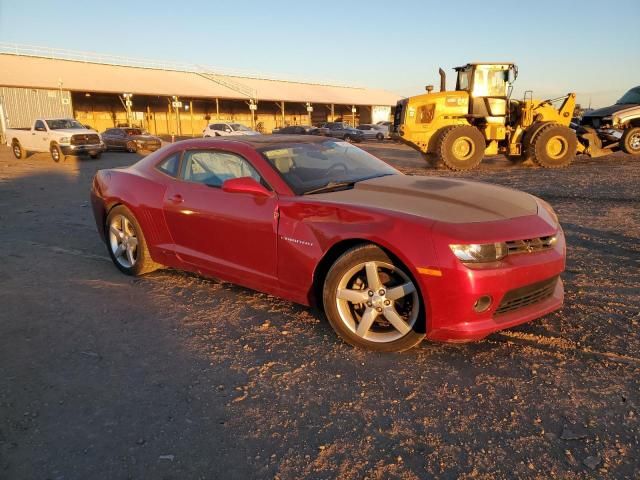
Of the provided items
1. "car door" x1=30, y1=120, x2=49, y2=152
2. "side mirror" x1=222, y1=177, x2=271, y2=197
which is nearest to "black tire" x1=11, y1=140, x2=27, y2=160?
"car door" x1=30, y1=120, x2=49, y2=152

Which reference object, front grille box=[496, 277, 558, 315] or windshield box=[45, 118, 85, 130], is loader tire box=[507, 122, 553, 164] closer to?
front grille box=[496, 277, 558, 315]

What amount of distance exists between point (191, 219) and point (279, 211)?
1.02 metres

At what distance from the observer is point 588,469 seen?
1999 millimetres

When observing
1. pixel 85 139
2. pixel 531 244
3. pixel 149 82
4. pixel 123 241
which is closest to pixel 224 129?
pixel 85 139

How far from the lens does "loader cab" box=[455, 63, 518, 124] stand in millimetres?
13727

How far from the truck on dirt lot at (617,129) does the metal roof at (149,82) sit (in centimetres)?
3231

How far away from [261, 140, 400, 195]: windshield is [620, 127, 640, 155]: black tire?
13.4m

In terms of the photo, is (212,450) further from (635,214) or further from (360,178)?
(635,214)

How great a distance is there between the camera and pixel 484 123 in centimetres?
1412

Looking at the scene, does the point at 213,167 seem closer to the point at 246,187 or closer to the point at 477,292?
the point at 246,187

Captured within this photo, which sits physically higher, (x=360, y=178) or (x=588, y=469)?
(x=360, y=178)

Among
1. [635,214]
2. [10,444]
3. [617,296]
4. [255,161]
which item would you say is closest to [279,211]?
[255,161]

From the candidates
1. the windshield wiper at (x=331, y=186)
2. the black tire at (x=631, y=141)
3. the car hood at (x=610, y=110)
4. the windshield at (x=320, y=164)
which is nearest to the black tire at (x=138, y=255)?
the windshield at (x=320, y=164)

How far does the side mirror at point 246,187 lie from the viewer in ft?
11.4
